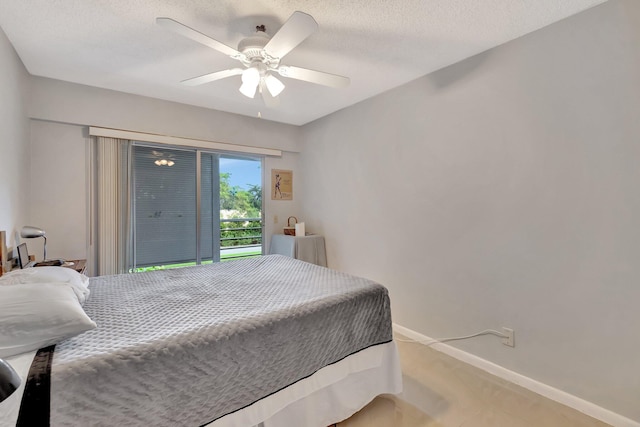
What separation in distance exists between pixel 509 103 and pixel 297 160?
280 cm

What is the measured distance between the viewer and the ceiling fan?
144 cm

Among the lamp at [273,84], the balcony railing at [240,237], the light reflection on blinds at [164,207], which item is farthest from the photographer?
the balcony railing at [240,237]

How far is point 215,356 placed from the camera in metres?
1.20

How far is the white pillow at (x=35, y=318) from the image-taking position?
100 centimetres

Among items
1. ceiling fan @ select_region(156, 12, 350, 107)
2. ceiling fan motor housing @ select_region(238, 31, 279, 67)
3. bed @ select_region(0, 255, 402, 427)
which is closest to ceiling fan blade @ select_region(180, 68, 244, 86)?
ceiling fan @ select_region(156, 12, 350, 107)

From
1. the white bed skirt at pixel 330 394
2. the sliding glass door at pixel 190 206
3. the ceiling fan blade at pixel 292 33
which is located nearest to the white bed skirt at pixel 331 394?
the white bed skirt at pixel 330 394

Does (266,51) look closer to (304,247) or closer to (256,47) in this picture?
(256,47)

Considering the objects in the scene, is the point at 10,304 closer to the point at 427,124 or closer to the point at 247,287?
the point at 247,287

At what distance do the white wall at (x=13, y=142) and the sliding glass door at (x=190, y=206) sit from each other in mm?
824

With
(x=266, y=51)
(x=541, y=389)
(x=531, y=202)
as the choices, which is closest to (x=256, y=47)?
(x=266, y=51)

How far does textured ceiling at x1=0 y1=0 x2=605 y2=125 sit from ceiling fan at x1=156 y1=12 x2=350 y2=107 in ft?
0.55

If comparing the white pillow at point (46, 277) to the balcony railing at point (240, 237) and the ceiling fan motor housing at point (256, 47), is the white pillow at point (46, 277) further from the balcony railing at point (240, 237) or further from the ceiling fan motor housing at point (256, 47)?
the balcony railing at point (240, 237)

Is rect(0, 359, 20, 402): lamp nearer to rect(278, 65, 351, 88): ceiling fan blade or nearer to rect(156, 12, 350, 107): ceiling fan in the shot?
rect(156, 12, 350, 107): ceiling fan

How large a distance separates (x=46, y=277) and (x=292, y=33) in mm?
1807
